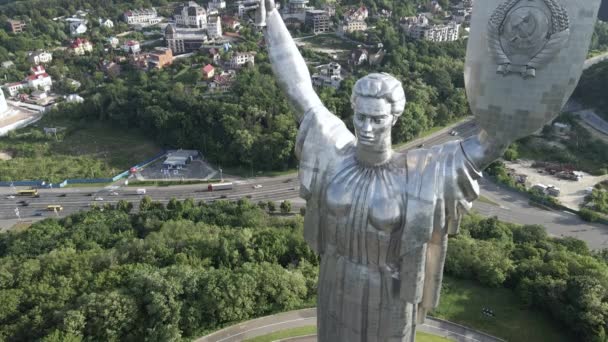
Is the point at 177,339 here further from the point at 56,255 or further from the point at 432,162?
the point at 432,162

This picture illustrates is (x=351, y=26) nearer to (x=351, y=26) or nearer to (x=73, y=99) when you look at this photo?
(x=351, y=26)

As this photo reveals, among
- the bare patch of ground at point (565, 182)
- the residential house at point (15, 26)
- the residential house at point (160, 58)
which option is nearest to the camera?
the bare patch of ground at point (565, 182)

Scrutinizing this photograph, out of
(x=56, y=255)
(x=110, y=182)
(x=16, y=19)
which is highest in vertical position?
(x=16, y=19)

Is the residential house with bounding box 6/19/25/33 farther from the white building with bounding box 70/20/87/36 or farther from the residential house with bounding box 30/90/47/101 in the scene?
the residential house with bounding box 30/90/47/101

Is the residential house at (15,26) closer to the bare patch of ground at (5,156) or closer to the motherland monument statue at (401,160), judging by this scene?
the bare patch of ground at (5,156)

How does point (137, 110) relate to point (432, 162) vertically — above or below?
below

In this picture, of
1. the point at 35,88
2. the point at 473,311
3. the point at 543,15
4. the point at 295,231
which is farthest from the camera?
the point at 35,88

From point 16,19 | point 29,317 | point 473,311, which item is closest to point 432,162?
point 473,311

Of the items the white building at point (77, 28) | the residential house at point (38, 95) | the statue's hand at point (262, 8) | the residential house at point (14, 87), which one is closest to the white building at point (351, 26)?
the white building at point (77, 28)
